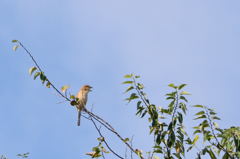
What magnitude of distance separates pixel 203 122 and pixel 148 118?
2.14 ft

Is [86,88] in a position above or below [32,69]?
above

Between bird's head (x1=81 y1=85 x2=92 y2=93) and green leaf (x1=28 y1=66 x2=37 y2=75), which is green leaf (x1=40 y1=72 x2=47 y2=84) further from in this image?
bird's head (x1=81 y1=85 x2=92 y2=93)

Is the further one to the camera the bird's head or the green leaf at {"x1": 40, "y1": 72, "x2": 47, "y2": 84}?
the bird's head

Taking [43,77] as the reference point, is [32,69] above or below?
above

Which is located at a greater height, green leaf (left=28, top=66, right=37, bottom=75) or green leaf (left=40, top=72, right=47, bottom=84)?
green leaf (left=28, top=66, right=37, bottom=75)

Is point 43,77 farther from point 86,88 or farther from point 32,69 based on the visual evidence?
point 86,88

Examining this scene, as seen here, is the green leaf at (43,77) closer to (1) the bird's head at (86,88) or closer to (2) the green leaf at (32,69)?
(2) the green leaf at (32,69)

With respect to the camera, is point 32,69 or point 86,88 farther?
point 86,88

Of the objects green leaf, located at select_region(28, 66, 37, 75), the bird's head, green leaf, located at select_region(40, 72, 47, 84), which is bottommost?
green leaf, located at select_region(40, 72, 47, 84)

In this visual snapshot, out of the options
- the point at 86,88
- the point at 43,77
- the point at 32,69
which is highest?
the point at 86,88

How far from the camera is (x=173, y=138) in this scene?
4.37 meters

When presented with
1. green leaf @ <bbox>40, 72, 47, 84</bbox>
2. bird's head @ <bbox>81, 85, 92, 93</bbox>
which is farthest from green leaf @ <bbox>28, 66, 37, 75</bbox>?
bird's head @ <bbox>81, 85, 92, 93</bbox>

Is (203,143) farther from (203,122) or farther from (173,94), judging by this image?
(173,94)

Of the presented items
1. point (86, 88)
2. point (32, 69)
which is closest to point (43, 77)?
point (32, 69)
